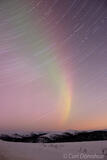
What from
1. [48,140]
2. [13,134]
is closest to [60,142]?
[48,140]

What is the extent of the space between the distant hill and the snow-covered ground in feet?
0.74

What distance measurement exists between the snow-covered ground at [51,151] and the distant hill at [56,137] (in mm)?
225

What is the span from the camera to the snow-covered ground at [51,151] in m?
3.19

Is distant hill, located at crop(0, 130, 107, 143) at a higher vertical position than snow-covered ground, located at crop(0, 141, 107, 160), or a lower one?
higher

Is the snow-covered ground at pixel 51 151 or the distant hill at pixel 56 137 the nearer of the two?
the snow-covered ground at pixel 51 151

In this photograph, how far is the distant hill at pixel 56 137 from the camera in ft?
11.9

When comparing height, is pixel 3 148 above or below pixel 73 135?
below

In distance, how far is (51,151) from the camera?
3.30 meters

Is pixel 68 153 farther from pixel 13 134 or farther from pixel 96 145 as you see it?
pixel 13 134

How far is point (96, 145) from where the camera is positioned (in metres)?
3.40

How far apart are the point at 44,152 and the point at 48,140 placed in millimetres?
386

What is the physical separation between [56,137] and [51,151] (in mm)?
490

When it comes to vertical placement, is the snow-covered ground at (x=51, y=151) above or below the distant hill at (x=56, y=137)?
below

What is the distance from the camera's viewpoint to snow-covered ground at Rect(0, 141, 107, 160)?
3.19 meters
